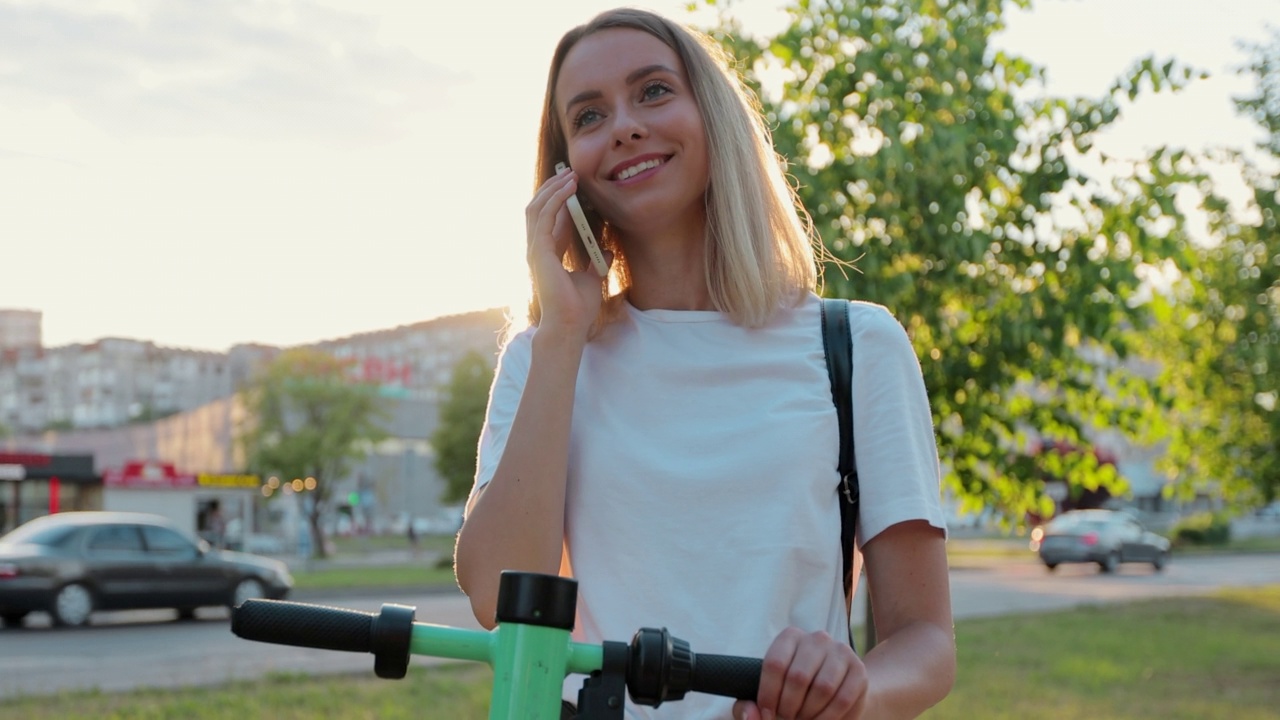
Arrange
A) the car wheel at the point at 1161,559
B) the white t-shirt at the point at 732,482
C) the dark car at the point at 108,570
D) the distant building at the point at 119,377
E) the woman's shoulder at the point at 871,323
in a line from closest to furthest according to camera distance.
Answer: the white t-shirt at the point at 732,482
the woman's shoulder at the point at 871,323
the dark car at the point at 108,570
the car wheel at the point at 1161,559
the distant building at the point at 119,377

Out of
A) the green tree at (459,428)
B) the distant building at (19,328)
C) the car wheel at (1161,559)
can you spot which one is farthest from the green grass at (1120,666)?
the distant building at (19,328)

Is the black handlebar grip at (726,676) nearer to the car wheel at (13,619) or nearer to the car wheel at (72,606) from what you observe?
the car wheel at (72,606)

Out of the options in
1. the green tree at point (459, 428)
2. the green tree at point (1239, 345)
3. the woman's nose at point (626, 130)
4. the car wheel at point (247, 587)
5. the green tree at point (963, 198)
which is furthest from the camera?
the green tree at point (459, 428)

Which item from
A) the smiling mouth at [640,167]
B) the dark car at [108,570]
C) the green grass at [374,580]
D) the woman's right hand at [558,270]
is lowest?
the green grass at [374,580]

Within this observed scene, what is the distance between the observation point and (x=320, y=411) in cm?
4975

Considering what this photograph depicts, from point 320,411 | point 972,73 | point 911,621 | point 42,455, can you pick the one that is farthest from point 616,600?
point 320,411

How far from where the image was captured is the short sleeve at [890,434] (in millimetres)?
1831

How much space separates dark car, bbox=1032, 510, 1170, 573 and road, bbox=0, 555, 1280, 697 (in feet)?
8.76

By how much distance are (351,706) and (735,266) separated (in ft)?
26.9

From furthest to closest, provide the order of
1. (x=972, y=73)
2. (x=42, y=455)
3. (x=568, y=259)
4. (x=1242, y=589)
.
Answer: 1. (x=42, y=455)
2. (x=1242, y=589)
3. (x=972, y=73)
4. (x=568, y=259)

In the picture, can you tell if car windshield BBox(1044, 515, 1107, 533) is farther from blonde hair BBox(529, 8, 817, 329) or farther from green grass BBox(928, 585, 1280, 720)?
blonde hair BBox(529, 8, 817, 329)

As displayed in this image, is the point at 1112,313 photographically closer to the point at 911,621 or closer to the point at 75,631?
the point at 911,621

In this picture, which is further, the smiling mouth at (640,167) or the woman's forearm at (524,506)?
the smiling mouth at (640,167)

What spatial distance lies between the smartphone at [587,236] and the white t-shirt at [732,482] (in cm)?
20
